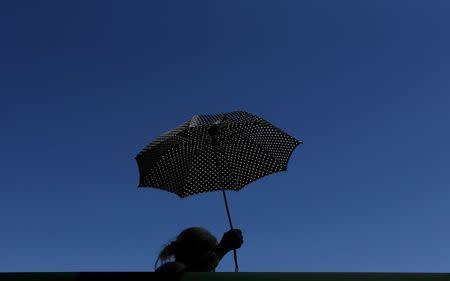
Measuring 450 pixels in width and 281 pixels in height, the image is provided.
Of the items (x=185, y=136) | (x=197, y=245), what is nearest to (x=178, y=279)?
(x=197, y=245)

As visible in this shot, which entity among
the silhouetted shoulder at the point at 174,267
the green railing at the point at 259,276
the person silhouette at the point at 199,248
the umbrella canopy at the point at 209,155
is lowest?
the green railing at the point at 259,276

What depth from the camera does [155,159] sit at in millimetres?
5781

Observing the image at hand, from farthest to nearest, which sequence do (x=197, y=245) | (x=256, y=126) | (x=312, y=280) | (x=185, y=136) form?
(x=256, y=126) < (x=185, y=136) < (x=197, y=245) < (x=312, y=280)

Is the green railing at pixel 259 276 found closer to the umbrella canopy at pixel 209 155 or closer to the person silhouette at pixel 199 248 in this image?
the person silhouette at pixel 199 248

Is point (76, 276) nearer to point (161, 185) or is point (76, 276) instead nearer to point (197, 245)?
point (197, 245)

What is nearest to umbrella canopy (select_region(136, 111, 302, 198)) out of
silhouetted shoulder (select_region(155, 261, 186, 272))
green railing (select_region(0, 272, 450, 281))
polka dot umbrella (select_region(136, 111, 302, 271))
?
polka dot umbrella (select_region(136, 111, 302, 271))

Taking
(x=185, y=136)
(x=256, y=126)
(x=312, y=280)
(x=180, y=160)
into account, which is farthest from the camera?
(x=256, y=126)

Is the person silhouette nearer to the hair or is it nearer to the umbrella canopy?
the hair

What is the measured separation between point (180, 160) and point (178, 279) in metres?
4.05

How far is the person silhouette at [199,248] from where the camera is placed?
3.41m

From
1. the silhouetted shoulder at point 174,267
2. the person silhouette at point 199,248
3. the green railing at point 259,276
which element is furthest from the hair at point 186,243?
Result: the green railing at point 259,276

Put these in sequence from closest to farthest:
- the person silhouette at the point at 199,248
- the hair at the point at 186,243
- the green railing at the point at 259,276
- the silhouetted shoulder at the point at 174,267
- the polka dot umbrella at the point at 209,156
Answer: the green railing at the point at 259,276
the silhouetted shoulder at the point at 174,267
the person silhouette at the point at 199,248
the hair at the point at 186,243
the polka dot umbrella at the point at 209,156

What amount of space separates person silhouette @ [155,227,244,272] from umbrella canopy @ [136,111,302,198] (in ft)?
5.91

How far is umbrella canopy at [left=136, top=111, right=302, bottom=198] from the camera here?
564cm
